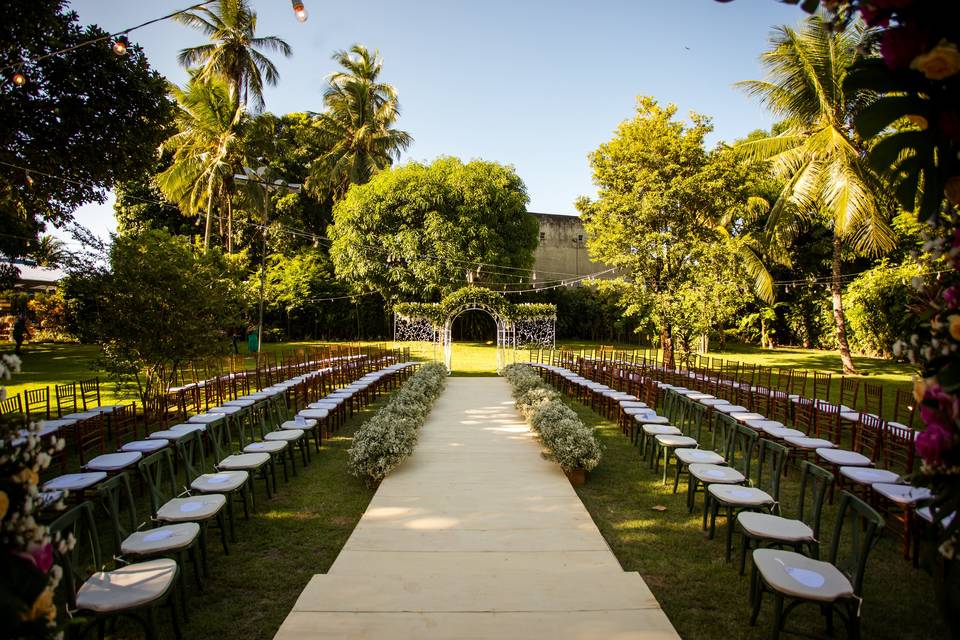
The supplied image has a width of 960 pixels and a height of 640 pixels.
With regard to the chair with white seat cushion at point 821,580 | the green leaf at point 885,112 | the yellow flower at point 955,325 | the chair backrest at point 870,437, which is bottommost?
the chair with white seat cushion at point 821,580

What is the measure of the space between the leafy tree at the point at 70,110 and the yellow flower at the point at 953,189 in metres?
9.74

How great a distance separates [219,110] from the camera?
73.6 feet

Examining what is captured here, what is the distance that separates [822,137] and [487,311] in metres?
12.5

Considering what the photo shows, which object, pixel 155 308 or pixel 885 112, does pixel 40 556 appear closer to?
pixel 885 112

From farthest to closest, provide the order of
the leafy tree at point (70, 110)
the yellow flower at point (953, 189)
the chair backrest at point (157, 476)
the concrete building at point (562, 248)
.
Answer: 1. the concrete building at point (562, 248)
2. the leafy tree at point (70, 110)
3. the chair backrest at point (157, 476)
4. the yellow flower at point (953, 189)

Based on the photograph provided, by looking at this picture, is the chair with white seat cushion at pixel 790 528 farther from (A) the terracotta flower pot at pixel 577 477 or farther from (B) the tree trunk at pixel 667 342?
(B) the tree trunk at pixel 667 342

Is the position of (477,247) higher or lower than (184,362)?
higher

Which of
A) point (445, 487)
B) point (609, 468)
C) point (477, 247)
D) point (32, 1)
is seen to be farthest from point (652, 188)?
point (32, 1)

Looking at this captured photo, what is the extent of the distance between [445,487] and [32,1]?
27.6 ft

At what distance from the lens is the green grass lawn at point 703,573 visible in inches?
152

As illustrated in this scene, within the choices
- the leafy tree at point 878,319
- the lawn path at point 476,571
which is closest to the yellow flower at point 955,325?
the lawn path at point 476,571

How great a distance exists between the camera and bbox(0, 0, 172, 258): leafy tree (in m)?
7.60

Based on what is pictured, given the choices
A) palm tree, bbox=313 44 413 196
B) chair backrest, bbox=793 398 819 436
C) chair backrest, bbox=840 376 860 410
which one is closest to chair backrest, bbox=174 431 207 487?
chair backrest, bbox=793 398 819 436

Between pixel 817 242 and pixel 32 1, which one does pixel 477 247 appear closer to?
pixel 817 242
